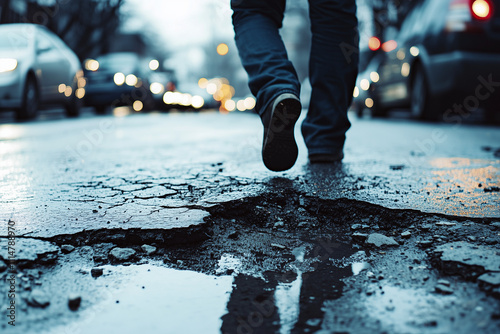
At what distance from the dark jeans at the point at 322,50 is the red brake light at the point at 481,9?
2654 mm

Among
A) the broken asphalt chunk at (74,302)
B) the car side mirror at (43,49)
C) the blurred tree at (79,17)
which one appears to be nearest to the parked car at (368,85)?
the car side mirror at (43,49)

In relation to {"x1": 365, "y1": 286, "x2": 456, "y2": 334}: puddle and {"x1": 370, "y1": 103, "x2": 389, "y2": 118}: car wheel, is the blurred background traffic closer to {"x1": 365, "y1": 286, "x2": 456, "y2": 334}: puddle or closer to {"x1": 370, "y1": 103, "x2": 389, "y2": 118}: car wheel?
{"x1": 370, "y1": 103, "x2": 389, "y2": 118}: car wheel

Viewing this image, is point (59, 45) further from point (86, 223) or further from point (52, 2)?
point (52, 2)

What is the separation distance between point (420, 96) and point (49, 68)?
17.7ft

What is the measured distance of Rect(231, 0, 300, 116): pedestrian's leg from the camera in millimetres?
2199

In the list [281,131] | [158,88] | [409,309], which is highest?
[281,131]

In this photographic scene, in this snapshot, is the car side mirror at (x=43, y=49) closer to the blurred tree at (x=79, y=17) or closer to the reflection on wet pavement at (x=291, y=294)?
the reflection on wet pavement at (x=291, y=294)

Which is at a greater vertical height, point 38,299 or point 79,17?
point 79,17

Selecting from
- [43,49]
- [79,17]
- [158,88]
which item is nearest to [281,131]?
[43,49]

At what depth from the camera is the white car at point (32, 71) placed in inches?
268

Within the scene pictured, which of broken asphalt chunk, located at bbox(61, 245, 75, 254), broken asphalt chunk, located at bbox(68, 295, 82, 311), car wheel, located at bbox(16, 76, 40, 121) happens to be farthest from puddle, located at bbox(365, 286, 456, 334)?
car wheel, located at bbox(16, 76, 40, 121)

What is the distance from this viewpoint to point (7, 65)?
6.81 meters

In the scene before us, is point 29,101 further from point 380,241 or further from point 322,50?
point 380,241

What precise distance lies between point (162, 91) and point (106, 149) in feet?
37.9
